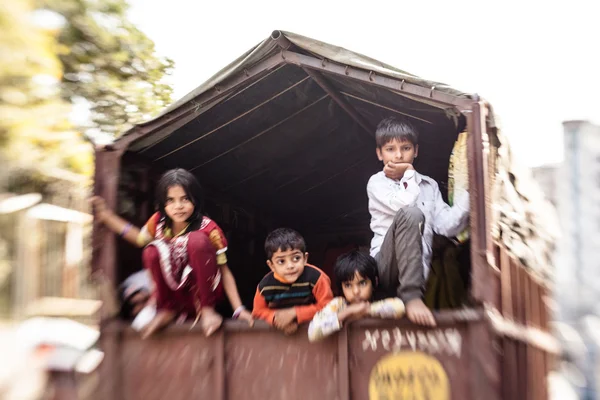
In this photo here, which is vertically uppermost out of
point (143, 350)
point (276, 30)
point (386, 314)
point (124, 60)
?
point (124, 60)

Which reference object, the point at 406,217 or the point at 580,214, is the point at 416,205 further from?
the point at 580,214

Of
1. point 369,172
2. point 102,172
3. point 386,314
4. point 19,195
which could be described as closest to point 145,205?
point 102,172

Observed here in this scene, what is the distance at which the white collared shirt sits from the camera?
3613mm

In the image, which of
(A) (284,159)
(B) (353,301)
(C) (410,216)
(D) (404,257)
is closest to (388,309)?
(D) (404,257)

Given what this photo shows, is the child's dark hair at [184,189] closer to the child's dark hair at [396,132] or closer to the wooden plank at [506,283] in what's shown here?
the child's dark hair at [396,132]

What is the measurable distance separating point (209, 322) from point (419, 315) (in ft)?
3.75

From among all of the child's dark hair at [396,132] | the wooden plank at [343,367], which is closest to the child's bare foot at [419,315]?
the wooden plank at [343,367]

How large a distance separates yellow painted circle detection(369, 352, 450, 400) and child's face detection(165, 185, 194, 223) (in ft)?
4.86

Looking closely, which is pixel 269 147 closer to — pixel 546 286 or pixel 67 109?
pixel 546 286

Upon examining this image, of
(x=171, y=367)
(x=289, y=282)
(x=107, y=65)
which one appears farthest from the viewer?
(x=107, y=65)

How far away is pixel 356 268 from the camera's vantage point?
3.51 m

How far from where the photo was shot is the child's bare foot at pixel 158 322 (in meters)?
3.46

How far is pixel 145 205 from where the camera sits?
13.8 ft

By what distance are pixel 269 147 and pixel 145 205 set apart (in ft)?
3.96
